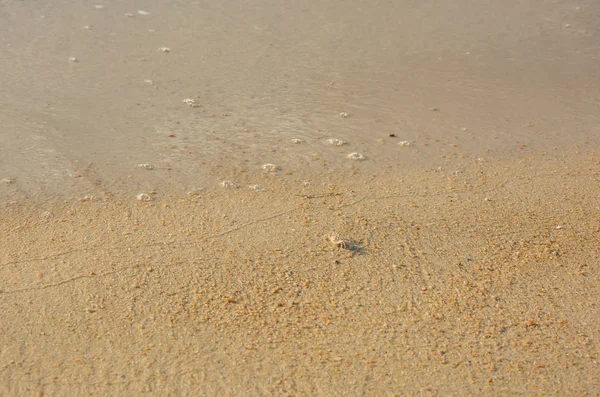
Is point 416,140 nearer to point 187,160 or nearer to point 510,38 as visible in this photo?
point 187,160

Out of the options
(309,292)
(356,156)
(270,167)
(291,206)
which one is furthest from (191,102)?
(309,292)

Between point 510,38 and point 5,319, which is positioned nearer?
point 5,319

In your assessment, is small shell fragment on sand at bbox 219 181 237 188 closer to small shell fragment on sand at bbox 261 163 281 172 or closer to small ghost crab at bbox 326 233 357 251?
small shell fragment on sand at bbox 261 163 281 172

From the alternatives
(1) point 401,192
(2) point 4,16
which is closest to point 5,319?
(1) point 401,192

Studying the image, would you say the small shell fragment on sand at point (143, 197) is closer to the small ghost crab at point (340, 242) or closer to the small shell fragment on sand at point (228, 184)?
the small shell fragment on sand at point (228, 184)

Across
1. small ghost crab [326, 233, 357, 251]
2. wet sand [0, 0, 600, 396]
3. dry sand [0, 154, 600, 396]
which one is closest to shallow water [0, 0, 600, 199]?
wet sand [0, 0, 600, 396]

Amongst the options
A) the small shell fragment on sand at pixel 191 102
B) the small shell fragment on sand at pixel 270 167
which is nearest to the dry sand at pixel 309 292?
the small shell fragment on sand at pixel 270 167
